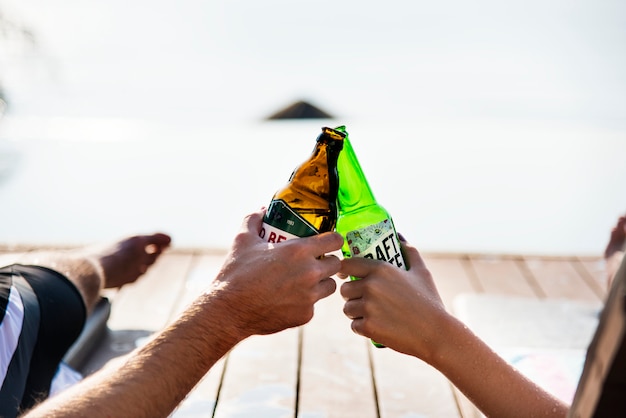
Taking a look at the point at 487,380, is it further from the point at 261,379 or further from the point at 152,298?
the point at 152,298

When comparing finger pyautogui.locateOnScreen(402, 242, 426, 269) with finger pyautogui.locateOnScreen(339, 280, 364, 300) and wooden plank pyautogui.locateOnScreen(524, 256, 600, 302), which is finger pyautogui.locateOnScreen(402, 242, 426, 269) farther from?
wooden plank pyautogui.locateOnScreen(524, 256, 600, 302)

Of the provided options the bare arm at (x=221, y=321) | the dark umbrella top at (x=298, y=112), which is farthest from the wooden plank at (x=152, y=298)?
the dark umbrella top at (x=298, y=112)

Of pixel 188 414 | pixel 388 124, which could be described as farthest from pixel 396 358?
pixel 388 124

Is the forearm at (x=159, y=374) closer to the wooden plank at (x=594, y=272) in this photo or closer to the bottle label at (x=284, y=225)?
the bottle label at (x=284, y=225)

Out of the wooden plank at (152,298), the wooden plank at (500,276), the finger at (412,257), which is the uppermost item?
the finger at (412,257)

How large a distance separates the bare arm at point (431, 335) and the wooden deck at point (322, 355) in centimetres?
41

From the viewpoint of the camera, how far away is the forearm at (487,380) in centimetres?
84

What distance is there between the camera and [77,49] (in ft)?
22.4

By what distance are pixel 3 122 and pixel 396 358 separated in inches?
160

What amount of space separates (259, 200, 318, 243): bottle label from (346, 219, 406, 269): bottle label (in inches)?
2.3

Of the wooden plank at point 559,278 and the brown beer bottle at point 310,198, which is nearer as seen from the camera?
the brown beer bottle at point 310,198

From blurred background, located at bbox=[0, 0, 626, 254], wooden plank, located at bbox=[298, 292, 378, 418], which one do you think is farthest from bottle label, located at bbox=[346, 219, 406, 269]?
blurred background, located at bbox=[0, 0, 626, 254]

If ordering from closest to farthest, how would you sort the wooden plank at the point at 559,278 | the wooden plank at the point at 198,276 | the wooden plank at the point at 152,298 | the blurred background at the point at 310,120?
1. the wooden plank at the point at 152,298
2. the wooden plank at the point at 198,276
3. the wooden plank at the point at 559,278
4. the blurred background at the point at 310,120

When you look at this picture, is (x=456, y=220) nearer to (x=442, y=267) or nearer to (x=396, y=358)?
(x=442, y=267)
